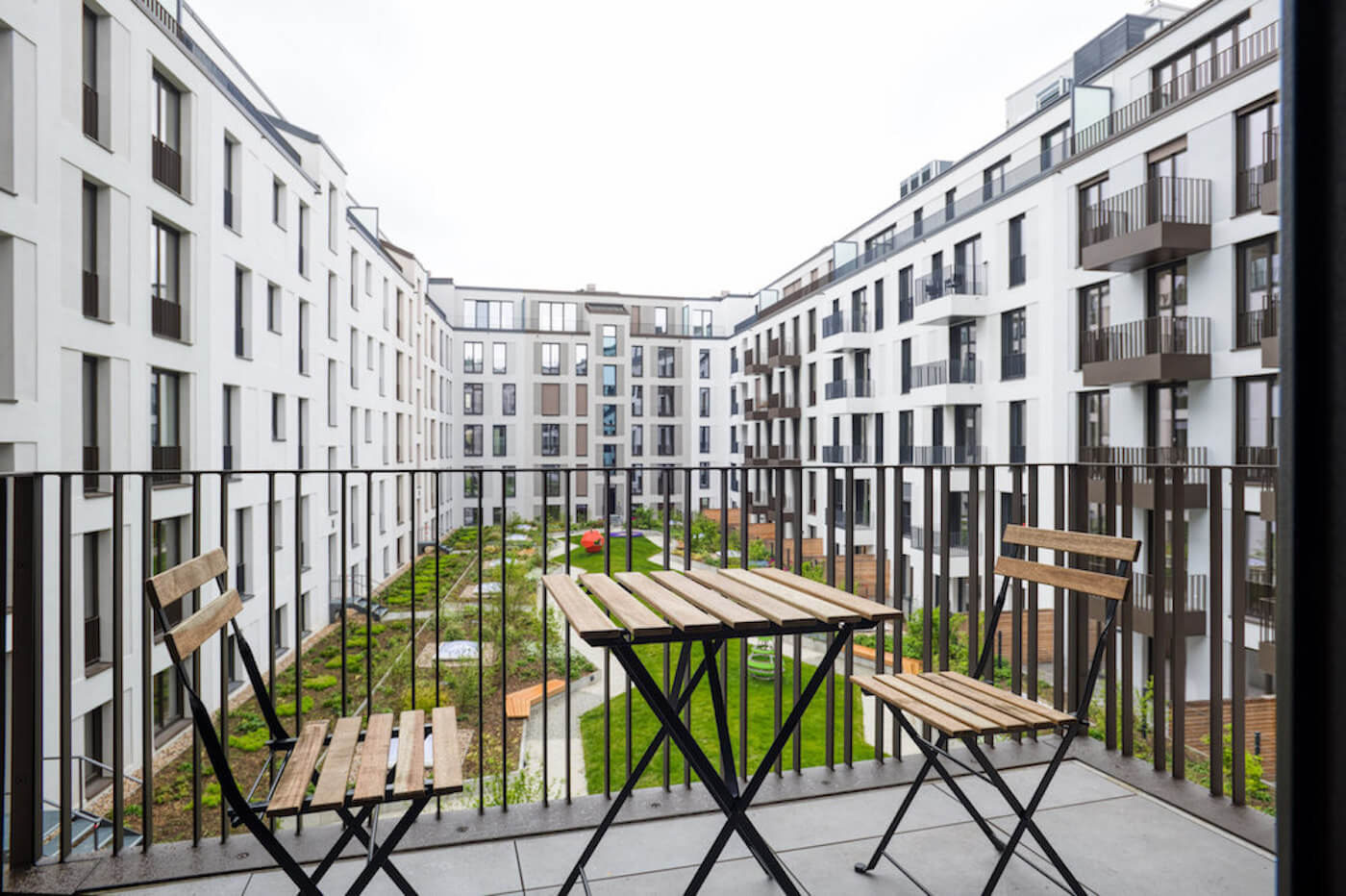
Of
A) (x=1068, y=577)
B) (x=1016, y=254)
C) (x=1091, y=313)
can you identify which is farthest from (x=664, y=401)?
(x=1068, y=577)

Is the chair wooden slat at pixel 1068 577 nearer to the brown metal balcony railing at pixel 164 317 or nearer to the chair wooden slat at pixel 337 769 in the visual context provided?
the chair wooden slat at pixel 337 769

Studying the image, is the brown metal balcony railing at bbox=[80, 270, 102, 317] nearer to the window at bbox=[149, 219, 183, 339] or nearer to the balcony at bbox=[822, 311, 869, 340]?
the window at bbox=[149, 219, 183, 339]

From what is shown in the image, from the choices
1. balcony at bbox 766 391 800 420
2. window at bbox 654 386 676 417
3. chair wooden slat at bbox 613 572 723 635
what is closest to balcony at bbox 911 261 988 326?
balcony at bbox 766 391 800 420

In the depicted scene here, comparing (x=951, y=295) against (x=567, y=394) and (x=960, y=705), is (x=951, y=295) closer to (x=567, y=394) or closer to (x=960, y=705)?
(x=960, y=705)

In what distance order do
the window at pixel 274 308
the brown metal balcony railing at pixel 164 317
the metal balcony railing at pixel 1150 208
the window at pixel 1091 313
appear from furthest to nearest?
1. the window at pixel 274 308
2. the window at pixel 1091 313
3. the metal balcony railing at pixel 1150 208
4. the brown metal balcony railing at pixel 164 317

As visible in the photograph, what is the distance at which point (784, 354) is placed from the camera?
1251 inches

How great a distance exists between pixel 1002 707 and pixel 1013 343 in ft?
59.6

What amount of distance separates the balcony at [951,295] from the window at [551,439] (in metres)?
22.2

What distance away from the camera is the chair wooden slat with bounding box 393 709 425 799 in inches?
69.6

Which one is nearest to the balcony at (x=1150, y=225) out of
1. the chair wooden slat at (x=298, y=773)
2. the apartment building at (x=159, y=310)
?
the apartment building at (x=159, y=310)

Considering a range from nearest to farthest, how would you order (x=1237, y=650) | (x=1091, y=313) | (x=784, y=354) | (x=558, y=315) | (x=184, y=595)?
1. (x=184, y=595)
2. (x=1237, y=650)
3. (x=1091, y=313)
4. (x=784, y=354)
5. (x=558, y=315)

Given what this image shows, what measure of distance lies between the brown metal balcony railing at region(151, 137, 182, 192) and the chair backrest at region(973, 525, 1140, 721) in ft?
45.9

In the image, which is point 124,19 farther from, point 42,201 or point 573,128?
point 573,128

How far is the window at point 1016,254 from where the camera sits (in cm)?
1814
